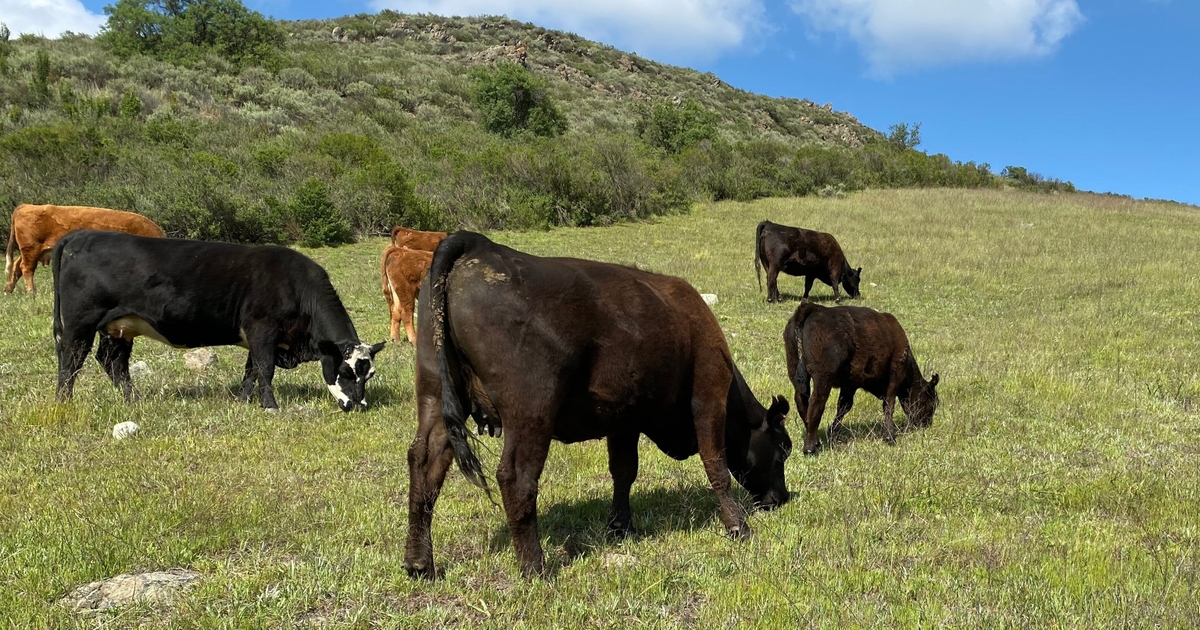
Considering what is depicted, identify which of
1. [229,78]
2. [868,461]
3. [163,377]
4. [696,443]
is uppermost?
[229,78]

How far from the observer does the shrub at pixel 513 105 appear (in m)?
41.3

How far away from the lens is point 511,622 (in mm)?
3629

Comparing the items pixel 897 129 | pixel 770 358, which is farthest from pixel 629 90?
pixel 770 358

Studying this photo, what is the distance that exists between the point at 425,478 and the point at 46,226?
46.7 feet

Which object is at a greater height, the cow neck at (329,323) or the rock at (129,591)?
the cow neck at (329,323)

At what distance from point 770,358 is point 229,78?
36860 millimetres

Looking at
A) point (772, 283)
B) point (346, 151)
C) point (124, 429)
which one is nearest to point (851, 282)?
point (772, 283)

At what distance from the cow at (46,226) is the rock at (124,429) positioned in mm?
8882

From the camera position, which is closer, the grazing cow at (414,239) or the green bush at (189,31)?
the grazing cow at (414,239)

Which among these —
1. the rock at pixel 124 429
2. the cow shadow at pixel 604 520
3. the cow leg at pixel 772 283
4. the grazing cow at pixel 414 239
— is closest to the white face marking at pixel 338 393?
the rock at pixel 124 429

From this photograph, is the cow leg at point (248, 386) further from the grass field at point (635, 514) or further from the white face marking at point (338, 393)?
the white face marking at point (338, 393)

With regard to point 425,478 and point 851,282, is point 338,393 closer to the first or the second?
point 425,478

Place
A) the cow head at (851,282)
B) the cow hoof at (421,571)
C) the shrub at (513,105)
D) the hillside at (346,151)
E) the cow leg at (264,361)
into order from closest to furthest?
the cow hoof at (421,571) → the cow leg at (264,361) → the cow head at (851,282) → the hillside at (346,151) → the shrub at (513,105)

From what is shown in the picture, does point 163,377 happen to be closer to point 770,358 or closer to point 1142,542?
point 770,358
